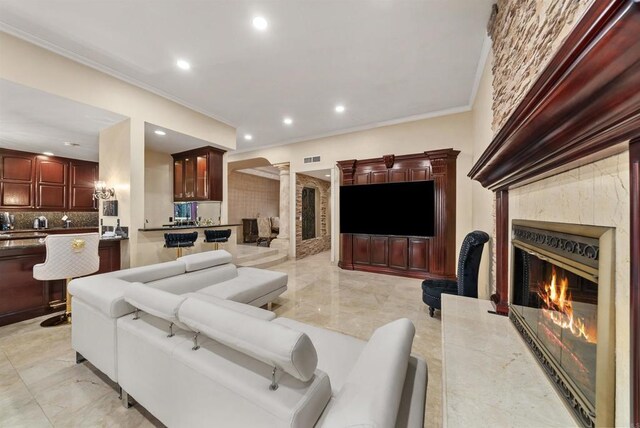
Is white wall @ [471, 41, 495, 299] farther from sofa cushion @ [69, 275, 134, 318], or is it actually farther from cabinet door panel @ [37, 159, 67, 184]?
cabinet door panel @ [37, 159, 67, 184]

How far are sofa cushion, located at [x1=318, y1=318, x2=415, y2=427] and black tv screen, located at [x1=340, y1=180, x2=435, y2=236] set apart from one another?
12.5 feet

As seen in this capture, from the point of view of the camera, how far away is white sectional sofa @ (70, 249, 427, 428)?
2.70 feet

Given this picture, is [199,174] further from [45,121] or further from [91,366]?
[91,366]

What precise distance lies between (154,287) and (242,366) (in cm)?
172

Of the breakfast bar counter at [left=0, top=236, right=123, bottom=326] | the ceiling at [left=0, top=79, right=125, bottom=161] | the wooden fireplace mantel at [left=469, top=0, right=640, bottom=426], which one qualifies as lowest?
the breakfast bar counter at [left=0, top=236, right=123, bottom=326]

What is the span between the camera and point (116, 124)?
3.65 metres

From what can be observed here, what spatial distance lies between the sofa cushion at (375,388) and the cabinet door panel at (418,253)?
3833 millimetres

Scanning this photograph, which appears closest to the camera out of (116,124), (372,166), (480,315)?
(480,315)

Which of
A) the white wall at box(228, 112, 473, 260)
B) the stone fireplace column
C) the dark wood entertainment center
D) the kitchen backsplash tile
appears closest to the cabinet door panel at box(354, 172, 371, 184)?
the dark wood entertainment center

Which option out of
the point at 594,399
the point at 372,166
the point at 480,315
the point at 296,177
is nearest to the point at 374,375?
the point at 594,399

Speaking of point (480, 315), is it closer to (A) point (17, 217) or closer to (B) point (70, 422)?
(B) point (70, 422)

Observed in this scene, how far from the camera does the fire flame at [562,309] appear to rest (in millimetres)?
996

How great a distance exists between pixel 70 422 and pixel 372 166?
16.8ft

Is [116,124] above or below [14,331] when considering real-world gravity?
above
